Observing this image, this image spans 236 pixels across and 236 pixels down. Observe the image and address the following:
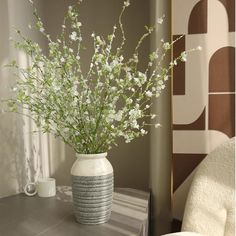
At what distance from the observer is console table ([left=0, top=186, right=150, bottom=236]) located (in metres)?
1.18

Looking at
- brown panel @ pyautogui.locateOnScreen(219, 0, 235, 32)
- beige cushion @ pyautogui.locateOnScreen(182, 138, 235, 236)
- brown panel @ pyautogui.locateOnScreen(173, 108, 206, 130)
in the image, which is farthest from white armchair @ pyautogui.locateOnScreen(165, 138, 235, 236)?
brown panel @ pyautogui.locateOnScreen(219, 0, 235, 32)

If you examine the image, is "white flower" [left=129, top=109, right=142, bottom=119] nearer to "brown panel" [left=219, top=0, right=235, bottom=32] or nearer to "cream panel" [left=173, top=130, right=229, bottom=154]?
"cream panel" [left=173, top=130, right=229, bottom=154]

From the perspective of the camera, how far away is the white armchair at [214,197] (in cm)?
134

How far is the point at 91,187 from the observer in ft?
3.86

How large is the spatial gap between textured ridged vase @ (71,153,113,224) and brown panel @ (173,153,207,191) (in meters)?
0.44

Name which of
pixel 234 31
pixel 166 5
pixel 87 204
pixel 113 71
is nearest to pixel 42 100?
pixel 113 71

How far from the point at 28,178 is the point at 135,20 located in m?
1.14

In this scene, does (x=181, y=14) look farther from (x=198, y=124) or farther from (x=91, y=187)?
(x=91, y=187)

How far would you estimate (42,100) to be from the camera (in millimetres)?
1293

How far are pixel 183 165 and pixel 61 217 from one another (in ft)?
2.03

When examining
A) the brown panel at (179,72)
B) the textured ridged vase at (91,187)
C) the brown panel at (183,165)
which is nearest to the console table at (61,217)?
the textured ridged vase at (91,187)

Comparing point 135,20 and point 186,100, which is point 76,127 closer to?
point 186,100

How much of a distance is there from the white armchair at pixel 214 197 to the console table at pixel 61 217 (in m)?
0.21

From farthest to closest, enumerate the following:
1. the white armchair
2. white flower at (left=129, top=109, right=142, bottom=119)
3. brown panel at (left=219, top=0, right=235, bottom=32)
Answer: brown panel at (left=219, top=0, right=235, bottom=32) → the white armchair → white flower at (left=129, top=109, right=142, bottom=119)
